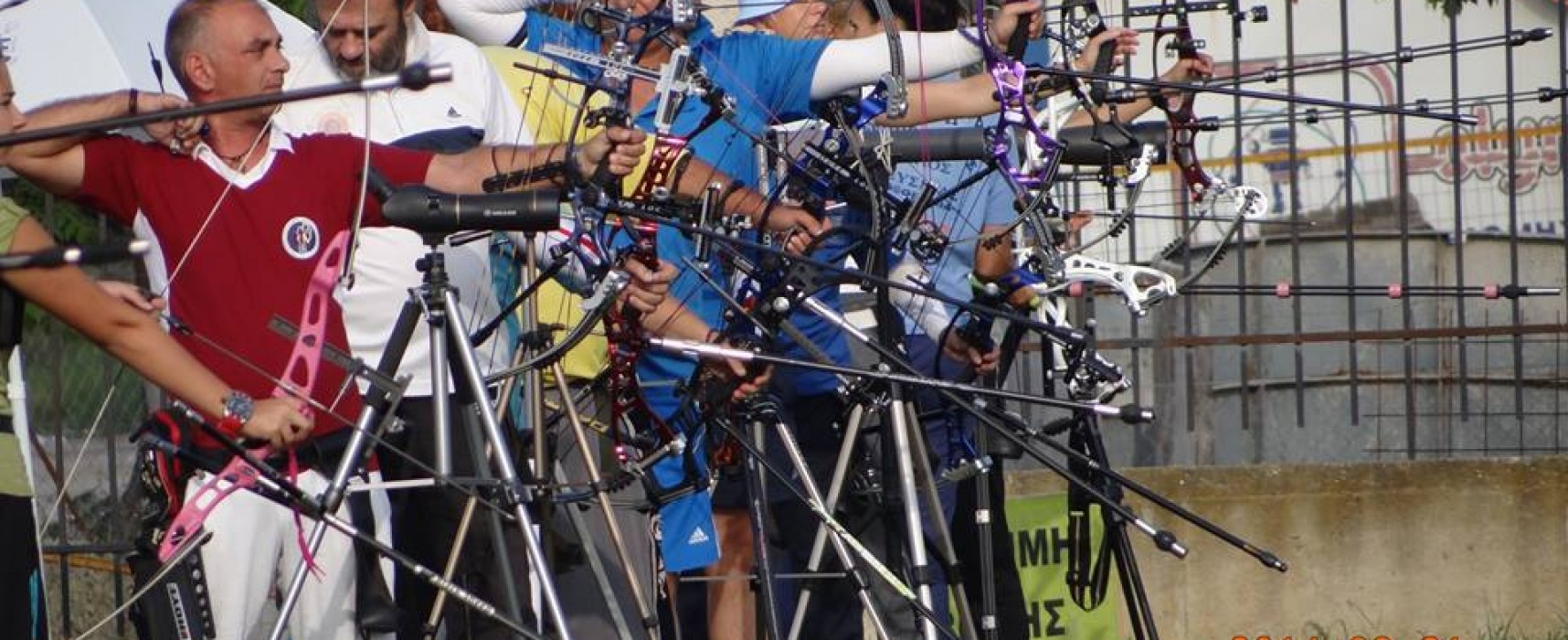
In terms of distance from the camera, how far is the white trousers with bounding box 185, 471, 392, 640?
4.90 m

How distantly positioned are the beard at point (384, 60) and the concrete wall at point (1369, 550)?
294cm

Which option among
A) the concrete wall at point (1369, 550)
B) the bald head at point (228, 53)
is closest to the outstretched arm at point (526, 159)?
the bald head at point (228, 53)

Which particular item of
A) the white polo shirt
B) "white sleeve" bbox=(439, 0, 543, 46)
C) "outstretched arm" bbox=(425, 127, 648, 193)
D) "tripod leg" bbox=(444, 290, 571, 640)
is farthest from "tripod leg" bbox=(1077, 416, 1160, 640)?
"tripod leg" bbox=(444, 290, 571, 640)

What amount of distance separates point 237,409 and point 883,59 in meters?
2.21

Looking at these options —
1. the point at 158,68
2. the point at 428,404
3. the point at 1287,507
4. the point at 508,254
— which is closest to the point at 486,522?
the point at 428,404

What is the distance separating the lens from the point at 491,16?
643 centimetres

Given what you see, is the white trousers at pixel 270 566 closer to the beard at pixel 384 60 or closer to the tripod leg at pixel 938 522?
the beard at pixel 384 60

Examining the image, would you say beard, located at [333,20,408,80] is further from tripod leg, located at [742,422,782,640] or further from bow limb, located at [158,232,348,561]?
tripod leg, located at [742,422,782,640]

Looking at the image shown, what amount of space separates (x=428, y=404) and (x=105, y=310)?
1.41m

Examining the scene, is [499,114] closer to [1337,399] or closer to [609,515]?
[609,515]

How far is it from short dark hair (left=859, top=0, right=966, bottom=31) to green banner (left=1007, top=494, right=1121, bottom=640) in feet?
4.81

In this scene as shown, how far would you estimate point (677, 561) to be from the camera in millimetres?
5957

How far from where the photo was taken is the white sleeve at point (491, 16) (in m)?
6.39

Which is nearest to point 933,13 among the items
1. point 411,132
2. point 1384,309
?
point 411,132
